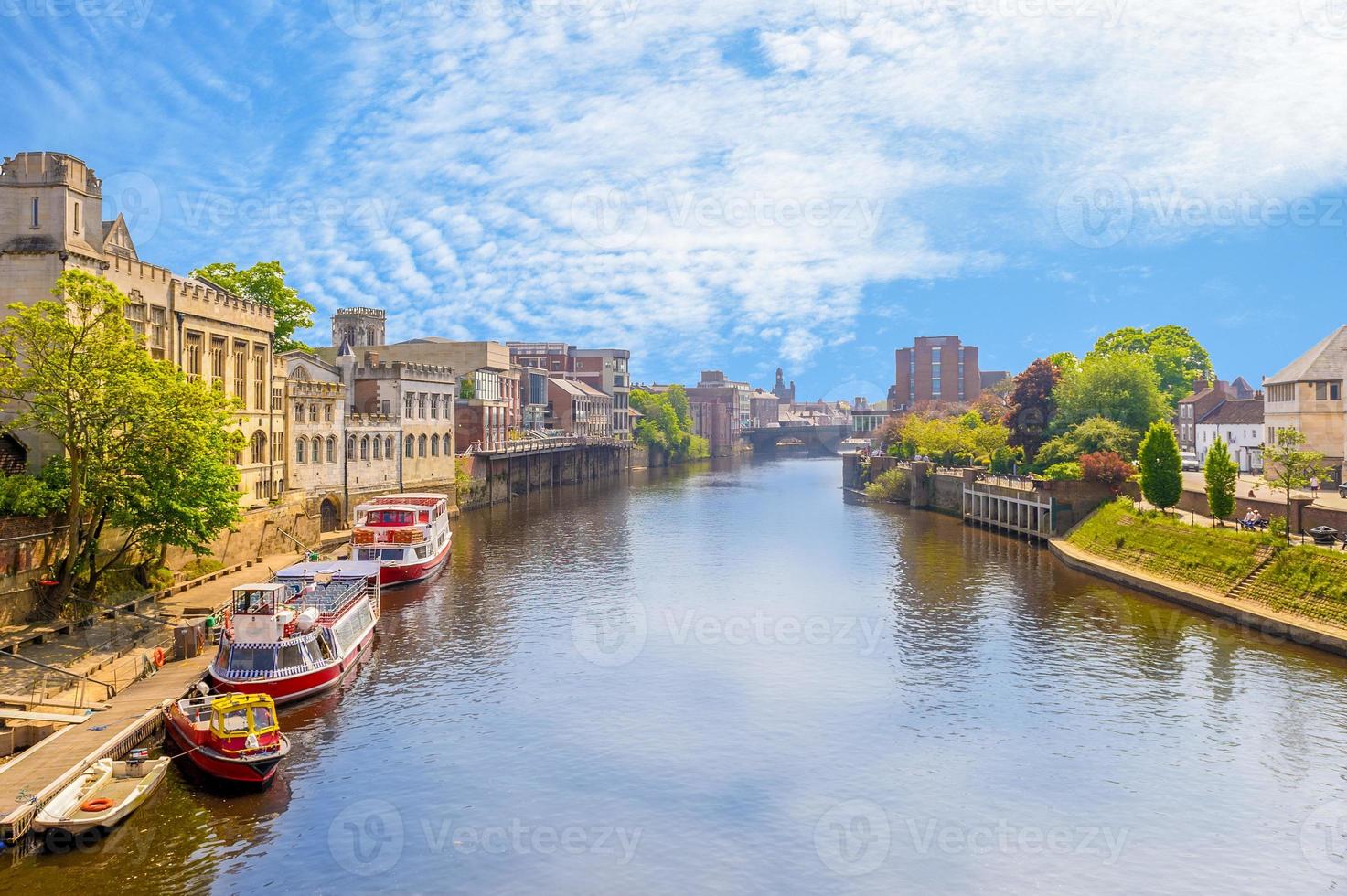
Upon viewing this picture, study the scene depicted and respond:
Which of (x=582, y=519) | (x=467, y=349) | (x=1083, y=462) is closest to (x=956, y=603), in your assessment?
(x=1083, y=462)

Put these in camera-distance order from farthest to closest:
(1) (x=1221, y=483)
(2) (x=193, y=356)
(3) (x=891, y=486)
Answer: (3) (x=891, y=486)
(1) (x=1221, y=483)
(2) (x=193, y=356)

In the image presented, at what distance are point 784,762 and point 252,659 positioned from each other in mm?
19759

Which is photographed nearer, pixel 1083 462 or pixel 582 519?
pixel 1083 462

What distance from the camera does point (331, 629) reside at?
40.9 meters

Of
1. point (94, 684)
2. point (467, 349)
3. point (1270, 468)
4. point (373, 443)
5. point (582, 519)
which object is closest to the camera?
point (94, 684)

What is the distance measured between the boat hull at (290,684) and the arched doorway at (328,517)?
43297mm

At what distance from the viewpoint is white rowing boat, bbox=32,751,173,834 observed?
25.3 metres

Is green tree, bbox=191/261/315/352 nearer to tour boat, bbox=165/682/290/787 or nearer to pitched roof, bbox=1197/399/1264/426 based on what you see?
tour boat, bbox=165/682/290/787

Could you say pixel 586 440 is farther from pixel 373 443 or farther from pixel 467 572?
pixel 467 572

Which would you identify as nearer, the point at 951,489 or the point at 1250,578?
the point at 1250,578

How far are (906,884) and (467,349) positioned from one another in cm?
11014

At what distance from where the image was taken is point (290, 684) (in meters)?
37.2

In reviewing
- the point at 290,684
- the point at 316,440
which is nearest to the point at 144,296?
the point at 290,684

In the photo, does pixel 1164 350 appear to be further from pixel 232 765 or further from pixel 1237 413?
pixel 232 765
